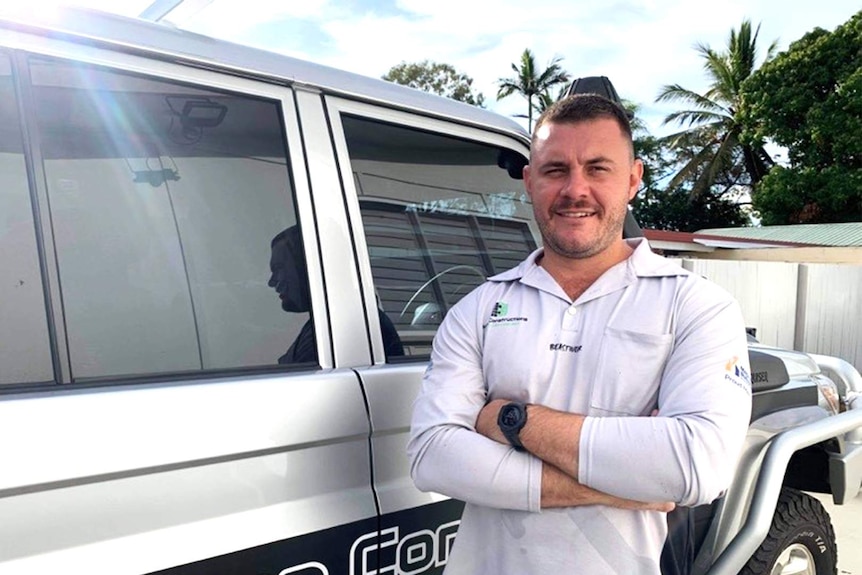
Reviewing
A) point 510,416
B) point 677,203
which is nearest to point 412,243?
point 510,416

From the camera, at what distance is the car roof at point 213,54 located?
1396 mm

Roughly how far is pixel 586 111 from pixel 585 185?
0.17 metres

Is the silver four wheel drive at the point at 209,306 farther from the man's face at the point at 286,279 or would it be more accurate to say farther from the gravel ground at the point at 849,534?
the gravel ground at the point at 849,534

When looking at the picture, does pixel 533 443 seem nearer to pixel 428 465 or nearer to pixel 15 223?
pixel 428 465

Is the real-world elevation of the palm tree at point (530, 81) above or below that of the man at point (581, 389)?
above

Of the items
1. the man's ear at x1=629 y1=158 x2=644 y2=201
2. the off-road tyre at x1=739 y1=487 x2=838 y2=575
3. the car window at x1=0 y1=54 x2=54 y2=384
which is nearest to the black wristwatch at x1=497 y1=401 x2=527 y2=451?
the man's ear at x1=629 y1=158 x2=644 y2=201

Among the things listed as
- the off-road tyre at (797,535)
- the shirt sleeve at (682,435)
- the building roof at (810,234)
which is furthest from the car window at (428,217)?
the building roof at (810,234)

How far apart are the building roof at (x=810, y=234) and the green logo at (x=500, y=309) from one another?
1990 centimetres

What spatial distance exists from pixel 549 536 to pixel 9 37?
1419 millimetres

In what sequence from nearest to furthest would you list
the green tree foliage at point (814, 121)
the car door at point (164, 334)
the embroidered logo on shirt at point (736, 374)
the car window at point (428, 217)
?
the car door at point (164, 334)
the embroidered logo on shirt at point (736, 374)
the car window at point (428, 217)
the green tree foliage at point (814, 121)

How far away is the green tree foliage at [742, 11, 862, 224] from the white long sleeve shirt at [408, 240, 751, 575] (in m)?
24.1

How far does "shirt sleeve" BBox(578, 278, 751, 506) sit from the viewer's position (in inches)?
53.3

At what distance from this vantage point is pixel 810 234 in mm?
22359

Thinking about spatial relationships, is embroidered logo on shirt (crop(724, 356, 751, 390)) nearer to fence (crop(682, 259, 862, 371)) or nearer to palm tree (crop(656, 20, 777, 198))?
fence (crop(682, 259, 862, 371))
